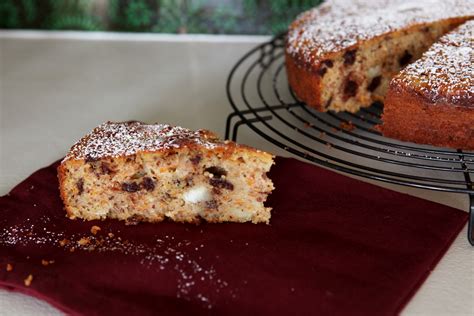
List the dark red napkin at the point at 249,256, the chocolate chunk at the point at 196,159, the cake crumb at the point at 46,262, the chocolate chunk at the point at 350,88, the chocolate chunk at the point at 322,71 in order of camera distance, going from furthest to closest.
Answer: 1. the chocolate chunk at the point at 350,88
2. the chocolate chunk at the point at 322,71
3. the chocolate chunk at the point at 196,159
4. the cake crumb at the point at 46,262
5. the dark red napkin at the point at 249,256

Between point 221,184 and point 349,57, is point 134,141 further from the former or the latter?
point 349,57

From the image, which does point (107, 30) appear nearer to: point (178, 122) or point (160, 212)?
point (178, 122)

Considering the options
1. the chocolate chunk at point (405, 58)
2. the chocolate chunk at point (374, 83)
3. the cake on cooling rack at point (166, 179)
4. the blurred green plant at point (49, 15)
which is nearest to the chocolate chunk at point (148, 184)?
the cake on cooling rack at point (166, 179)

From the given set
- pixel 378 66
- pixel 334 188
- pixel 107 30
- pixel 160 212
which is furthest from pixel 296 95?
pixel 107 30

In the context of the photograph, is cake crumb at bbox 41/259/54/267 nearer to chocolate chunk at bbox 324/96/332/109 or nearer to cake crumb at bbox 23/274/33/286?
cake crumb at bbox 23/274/33/286

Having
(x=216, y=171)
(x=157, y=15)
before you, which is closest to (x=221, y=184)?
(x=216, y=171)

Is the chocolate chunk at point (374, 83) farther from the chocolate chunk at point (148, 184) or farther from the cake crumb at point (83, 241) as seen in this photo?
the cake crumb at point (83, 241)
